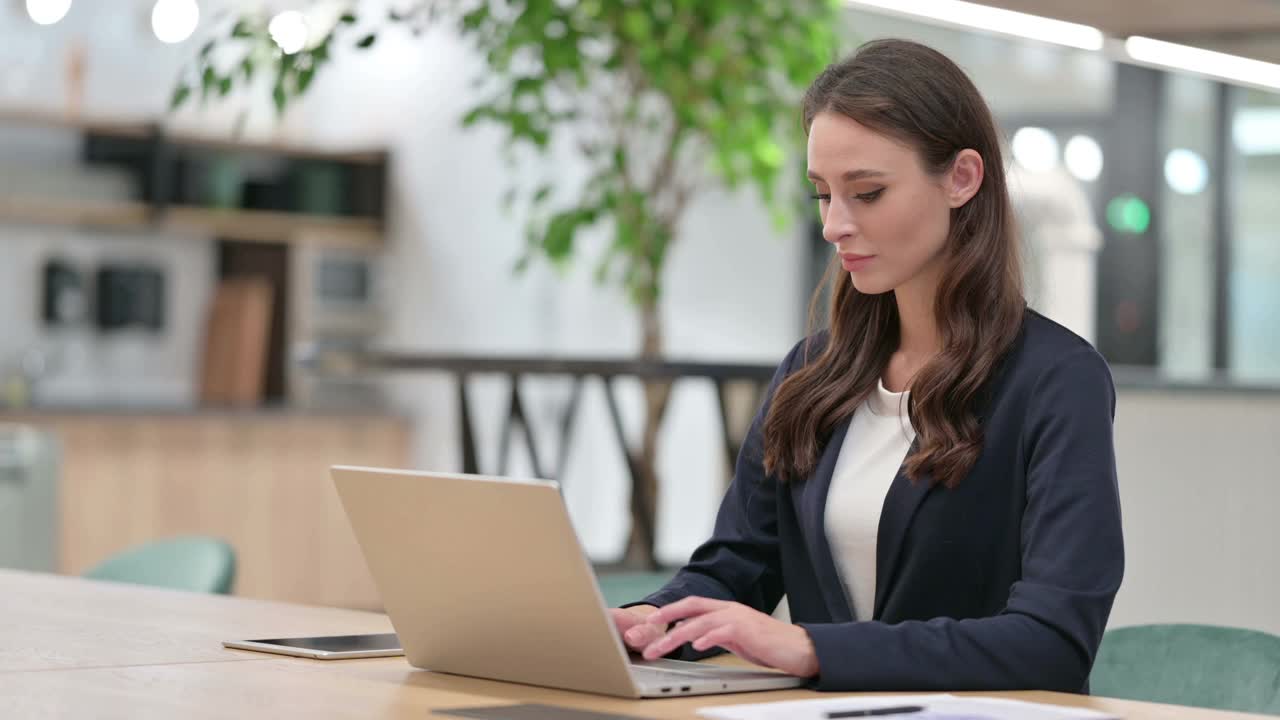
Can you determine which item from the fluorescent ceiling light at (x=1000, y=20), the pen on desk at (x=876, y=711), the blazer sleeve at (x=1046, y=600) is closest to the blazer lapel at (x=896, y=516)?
the blazer sleeve at (x=1046, y=600)

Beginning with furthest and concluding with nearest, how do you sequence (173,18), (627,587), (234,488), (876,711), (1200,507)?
1. (173,18)
2. (234,488)
3. (1200,507)
4. (627,587)
5. (876,711)

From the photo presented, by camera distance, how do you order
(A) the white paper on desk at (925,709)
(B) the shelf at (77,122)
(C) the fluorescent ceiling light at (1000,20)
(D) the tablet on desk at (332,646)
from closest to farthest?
(A) the white paper on desk at (925,709) < (D) the tablet on desk at (332,646) < (C) the fluorescent ceiling light at (1000,20) < (B) the shelf at (77,122)

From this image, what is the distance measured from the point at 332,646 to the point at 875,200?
26.8 inches

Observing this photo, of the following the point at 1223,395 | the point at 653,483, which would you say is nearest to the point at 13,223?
the point at 653,483

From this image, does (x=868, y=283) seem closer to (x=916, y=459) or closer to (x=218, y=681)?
(x=916, y=459)

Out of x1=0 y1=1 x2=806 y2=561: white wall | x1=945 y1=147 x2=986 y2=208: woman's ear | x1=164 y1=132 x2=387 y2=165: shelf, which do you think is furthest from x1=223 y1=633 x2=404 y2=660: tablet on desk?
x1=164 y1=132 x2=387 y2=165: shelf

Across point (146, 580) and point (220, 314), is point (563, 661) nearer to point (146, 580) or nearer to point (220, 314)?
point (146, 580)

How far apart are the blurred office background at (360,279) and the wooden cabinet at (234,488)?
0.01 metres

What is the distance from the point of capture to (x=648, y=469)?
450 centimetres

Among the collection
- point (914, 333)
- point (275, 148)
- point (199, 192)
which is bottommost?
point (914, 333)

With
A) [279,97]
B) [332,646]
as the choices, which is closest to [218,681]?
[332,646]

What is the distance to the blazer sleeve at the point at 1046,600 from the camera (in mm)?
1563

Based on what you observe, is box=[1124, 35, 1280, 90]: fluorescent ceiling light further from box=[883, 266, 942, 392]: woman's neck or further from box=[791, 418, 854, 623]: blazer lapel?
box=[791, 418, 854, 623]: blazer lapel

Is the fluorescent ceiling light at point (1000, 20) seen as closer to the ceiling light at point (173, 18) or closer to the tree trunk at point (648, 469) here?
the tree trunk at point (648, 469)
